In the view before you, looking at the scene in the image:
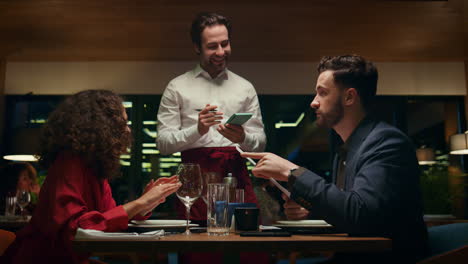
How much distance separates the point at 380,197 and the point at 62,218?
97 centimetres

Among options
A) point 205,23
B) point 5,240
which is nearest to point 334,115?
point 205,23

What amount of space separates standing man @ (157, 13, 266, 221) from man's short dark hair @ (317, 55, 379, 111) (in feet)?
2.09

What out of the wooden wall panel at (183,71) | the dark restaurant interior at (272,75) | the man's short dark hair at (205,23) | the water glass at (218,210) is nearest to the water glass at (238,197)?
the water glass at (218,210)

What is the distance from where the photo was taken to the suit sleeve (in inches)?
52.2

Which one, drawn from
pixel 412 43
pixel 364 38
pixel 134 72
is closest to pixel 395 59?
pixel 412 43

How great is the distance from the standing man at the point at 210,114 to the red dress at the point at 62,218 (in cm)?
78

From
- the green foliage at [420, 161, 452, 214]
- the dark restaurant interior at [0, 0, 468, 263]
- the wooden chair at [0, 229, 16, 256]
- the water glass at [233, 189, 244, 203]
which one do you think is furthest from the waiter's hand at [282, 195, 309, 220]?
the green foliage at [420, 161, 452, 214]

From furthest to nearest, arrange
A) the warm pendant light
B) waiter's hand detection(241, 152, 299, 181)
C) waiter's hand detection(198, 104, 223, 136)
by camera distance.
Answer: the warm pendant light
waiter's hand detection(198, 104, 223, 136)
waiter's hand detection(241, 152, 299, 181)

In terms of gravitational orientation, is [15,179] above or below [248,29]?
below

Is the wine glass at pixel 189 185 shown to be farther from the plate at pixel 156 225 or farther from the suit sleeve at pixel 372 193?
the suit sleeve at pixel 372 193

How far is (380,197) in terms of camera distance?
134 cm

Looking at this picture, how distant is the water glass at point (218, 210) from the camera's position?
1370mm

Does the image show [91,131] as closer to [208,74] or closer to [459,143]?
[208,74]

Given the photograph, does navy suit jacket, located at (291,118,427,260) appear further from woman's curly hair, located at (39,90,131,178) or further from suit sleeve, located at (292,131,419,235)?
woman's curly hair, located at (39,90,131,178)
